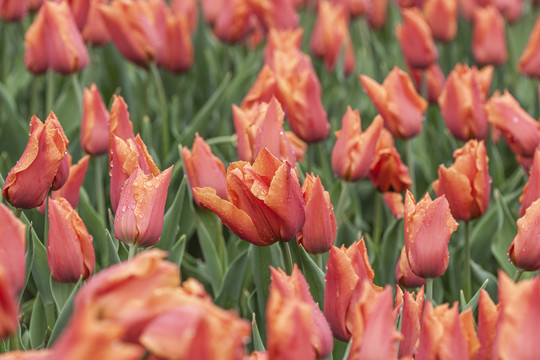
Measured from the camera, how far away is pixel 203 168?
1.63 meters

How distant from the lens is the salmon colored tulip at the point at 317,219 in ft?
4.47

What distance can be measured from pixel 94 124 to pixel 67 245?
0.53m

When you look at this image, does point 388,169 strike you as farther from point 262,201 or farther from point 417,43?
point 417,43

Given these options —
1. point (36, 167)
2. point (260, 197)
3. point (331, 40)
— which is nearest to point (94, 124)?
point (36, 167)

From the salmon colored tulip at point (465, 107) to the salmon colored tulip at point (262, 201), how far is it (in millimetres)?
873

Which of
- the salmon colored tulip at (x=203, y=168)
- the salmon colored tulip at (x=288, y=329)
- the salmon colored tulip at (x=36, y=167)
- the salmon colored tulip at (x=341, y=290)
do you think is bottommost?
the salmon colored tulip at (x=203, y=168)

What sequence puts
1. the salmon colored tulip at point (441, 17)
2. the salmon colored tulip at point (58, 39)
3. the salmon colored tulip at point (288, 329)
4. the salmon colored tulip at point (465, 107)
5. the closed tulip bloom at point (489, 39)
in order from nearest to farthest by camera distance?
the salmon colored tulip at point (288, 329) < the salmon colored tulip at point (465, 107) < the salmon colored tulip at point (58, 39) < the closed tulip bloom at point (489, 39) < the salmon colored tulip at point (441, 17)

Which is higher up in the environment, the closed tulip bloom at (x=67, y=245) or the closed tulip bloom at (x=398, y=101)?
the closed tulip bloom at (x=67, y=245)

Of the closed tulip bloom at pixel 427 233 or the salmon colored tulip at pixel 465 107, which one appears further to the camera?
the salmon colored tulip at pixel 465 107

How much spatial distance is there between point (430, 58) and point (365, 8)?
964 millimetres

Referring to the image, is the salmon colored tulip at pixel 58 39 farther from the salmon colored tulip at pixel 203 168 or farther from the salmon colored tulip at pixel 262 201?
the salmon colored tulip at pixel 262 201

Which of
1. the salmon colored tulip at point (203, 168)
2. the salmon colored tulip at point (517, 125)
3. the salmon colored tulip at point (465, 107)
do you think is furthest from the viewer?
the salmon colored tulip at point (465, 107)

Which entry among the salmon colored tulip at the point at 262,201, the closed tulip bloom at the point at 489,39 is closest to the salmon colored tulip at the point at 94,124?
the salmon colored tulip at the point at 262,201

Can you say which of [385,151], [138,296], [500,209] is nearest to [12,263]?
[138,296]
